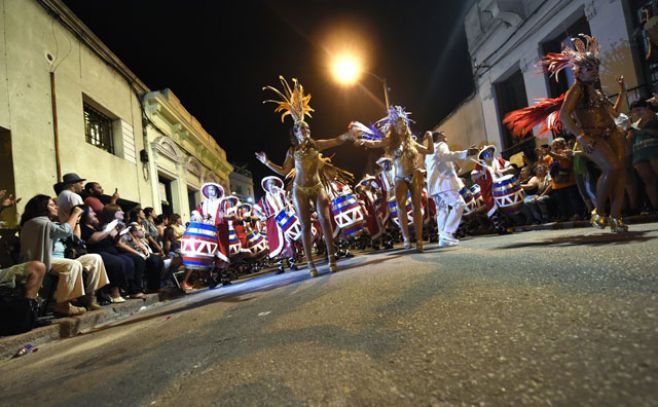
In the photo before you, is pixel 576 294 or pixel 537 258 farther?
pixel 537 258

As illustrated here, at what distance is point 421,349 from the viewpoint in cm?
166

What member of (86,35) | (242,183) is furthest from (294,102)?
(242,183)

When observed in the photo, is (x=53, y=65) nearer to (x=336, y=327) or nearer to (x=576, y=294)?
(x=336, y=327)

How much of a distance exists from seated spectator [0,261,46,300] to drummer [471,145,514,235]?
27.1 ft

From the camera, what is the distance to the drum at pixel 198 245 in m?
7.68

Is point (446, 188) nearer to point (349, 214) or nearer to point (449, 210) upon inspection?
point (449, 210)

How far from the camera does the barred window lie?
11039 millimetres

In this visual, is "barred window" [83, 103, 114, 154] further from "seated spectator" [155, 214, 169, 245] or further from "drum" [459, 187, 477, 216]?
"drum" [459, 187, 477, 216]

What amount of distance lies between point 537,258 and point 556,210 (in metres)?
6.62

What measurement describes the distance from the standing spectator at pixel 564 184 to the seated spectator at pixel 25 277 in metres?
8.92

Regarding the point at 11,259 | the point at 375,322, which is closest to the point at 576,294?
Answer: the point at 375,322

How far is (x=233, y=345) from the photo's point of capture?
7.84 ft

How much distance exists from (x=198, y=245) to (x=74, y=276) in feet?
8.57

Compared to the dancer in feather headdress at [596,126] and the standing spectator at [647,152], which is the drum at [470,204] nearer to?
the standing spectator at [647,152]
